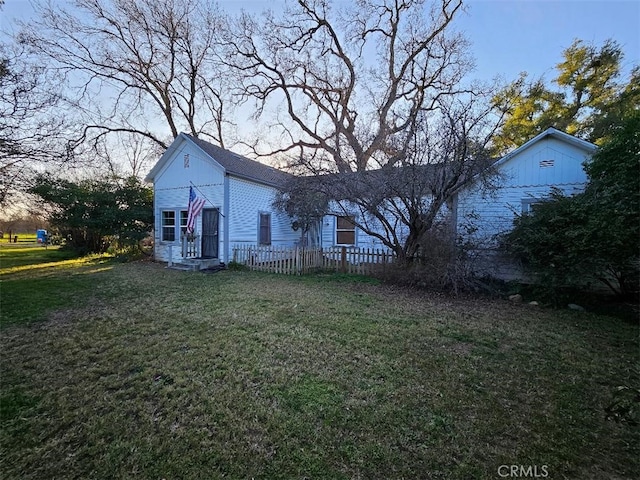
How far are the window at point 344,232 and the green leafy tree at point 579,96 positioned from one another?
10.3 m

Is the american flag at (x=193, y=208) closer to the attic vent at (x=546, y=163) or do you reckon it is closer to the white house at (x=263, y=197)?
the white house at (x=263, y=197)

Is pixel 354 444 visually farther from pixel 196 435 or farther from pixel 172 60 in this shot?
pixel 172 60

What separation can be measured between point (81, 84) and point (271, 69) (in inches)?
438

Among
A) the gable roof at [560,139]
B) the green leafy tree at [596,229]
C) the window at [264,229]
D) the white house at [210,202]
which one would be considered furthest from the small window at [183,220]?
the green leafy tree at [596,229]

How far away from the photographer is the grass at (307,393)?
197 cm

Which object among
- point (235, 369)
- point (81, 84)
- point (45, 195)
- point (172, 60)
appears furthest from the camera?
point (172, 60)

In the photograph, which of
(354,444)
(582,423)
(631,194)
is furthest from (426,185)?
(354,444)

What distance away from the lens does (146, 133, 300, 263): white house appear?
11.5 metres

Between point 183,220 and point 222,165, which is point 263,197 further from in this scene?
point 183,220

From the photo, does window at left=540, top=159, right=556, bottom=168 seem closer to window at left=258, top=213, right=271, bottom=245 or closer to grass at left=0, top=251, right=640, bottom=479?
grass at left=0, top=251, right=640, bottom=479

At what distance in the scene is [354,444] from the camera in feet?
6.94

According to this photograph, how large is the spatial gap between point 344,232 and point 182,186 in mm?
7509

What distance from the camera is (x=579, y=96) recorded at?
18922mm

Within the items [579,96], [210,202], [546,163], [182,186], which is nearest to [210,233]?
[210,202]
